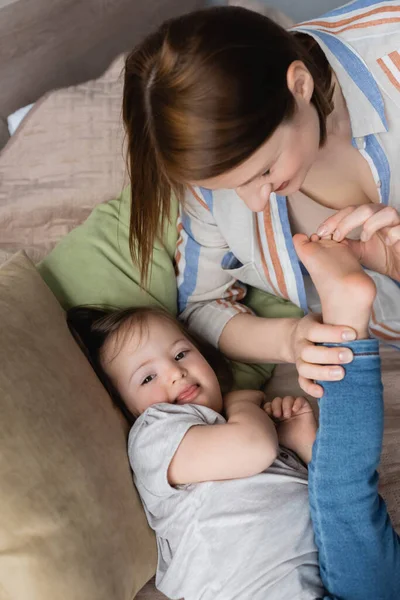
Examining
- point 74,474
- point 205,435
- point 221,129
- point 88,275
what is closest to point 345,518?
point 205,435

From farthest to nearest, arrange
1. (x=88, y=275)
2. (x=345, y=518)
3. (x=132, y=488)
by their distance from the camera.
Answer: (x=88, y=275) < (x=132, y=488) < (x=345, y=518)

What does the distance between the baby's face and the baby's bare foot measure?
0.29 metres

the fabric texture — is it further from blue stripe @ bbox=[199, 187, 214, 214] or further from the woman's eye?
blue stripe @ bbox=[199, 187, 214, 214]

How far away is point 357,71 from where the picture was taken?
116 cm

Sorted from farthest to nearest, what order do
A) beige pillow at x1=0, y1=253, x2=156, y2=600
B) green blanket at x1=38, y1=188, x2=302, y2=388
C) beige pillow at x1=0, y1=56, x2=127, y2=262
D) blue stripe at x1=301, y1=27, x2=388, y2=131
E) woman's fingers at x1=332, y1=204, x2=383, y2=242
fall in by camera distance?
beige pillow at x1=0, y1=56, x2=127, y2=262
green blanket at x1=38, y1=188, x2=302, y2=388
blue stripe at x1=301, y1=27, x2=388, y2=131
woman's fingers at x1=332, y1=204, x2=383, y2=242
beige pillow at x1=0, y1=253, x2=156, y2=600

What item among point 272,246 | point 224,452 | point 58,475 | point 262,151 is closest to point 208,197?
point 272,246

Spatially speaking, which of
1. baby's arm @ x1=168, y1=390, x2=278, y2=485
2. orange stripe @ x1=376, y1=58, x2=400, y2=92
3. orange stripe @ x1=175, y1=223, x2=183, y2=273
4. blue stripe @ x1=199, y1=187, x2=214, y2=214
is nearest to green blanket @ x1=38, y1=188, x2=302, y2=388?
orange stripe @ x1=175, y1=223, x2=183, y2=273

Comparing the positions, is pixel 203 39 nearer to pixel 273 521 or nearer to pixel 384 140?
pixel 384 140

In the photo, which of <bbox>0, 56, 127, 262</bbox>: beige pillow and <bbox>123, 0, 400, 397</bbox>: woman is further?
<bbox>0, 56, 127, 262</bbox>: beige pillow

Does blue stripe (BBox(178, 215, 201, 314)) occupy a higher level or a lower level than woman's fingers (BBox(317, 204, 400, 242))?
lower

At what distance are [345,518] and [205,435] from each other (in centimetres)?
25

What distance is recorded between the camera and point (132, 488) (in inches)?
44.3

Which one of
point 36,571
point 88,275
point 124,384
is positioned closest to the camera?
point 36,571

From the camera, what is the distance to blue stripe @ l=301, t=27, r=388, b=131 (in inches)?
45.4
